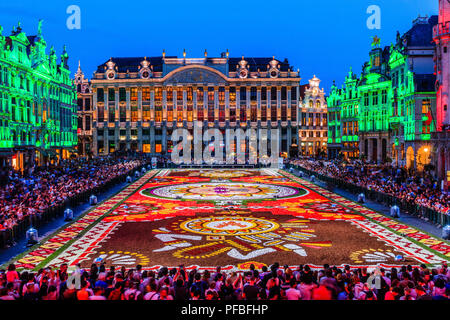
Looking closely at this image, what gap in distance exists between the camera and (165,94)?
300 ft

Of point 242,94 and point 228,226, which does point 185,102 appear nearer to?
point 242,94

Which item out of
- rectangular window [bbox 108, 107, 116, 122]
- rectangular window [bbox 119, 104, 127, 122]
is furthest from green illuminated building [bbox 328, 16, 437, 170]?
rectangular window [bbox 108, 107, 116, 122]

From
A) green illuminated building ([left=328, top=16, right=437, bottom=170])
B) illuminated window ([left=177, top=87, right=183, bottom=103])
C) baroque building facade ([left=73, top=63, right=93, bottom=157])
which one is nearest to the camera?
green illuminated building ([left=328, top=16, right=437, bottom=170])

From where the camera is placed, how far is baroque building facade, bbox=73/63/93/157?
312 ft

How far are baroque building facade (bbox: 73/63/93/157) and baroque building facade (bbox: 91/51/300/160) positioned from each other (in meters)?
3.89

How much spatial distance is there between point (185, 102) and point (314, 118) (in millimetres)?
30003

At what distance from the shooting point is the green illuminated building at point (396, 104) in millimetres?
46094

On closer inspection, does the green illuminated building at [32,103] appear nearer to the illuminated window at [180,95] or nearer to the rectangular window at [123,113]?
the rectangular window at [123,113]

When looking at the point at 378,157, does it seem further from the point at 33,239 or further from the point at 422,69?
the point at 33,239

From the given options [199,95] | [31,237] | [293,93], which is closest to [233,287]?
[31,237]

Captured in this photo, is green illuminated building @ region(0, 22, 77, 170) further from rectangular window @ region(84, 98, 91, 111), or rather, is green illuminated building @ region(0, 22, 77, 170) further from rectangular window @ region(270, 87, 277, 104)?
rectangular window @ region(270, 87, 277, 104)

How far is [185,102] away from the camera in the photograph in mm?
91625

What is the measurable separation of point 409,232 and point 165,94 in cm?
7734

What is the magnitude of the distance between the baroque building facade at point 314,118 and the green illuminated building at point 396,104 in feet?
43.6
